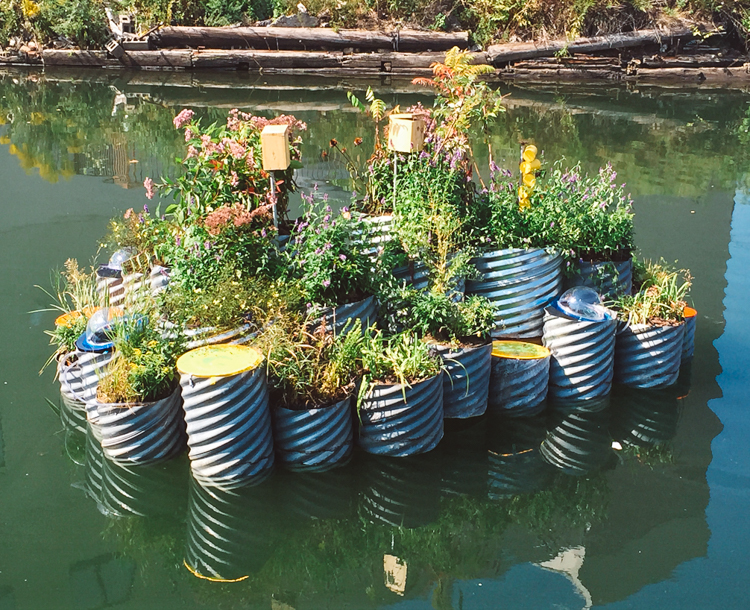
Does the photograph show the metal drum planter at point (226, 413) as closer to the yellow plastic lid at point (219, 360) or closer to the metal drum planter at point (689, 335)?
the yellow plastic lid at point (219, 360)

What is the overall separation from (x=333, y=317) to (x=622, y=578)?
86.8 inches

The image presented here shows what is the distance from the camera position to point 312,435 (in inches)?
183

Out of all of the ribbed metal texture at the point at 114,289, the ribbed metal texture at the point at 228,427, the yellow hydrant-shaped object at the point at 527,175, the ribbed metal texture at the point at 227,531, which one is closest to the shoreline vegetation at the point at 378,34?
the yellow hydrant-shaped object at the point at 527,175

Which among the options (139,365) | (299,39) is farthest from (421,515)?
(299,39)

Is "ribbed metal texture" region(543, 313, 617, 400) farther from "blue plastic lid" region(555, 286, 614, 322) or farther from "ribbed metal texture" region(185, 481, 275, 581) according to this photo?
"ribbed metal texture" region(185, 481, 275, 581)

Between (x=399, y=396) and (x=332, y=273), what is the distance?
91cm

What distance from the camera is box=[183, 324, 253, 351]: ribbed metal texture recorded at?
15.7 ft

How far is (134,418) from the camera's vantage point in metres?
4.58

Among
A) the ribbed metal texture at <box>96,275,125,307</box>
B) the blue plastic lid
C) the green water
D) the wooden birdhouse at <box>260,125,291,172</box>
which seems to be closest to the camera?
the green water

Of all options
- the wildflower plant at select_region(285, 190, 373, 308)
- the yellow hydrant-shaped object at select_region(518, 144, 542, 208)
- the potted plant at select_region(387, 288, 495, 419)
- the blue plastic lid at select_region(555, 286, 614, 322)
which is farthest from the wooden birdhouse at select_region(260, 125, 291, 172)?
the blue plastic lid at select_region(555, 286, 614, 322)

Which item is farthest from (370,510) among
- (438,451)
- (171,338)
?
(171,338)

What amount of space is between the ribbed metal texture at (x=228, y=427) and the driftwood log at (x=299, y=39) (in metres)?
15.4

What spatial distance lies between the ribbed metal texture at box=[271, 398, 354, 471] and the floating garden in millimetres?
11

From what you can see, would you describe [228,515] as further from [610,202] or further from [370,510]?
[610,202]
